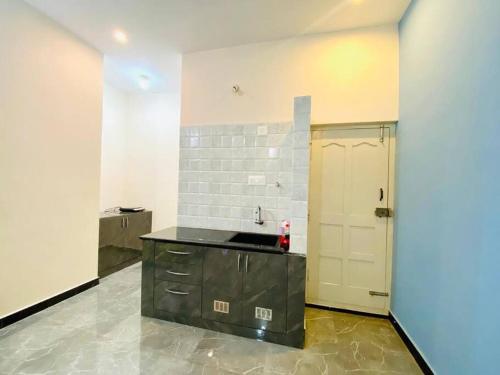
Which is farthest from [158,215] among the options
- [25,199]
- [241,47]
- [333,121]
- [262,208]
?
[333,121]

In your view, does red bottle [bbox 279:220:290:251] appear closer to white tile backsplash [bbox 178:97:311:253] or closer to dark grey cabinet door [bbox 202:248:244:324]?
white tile backsplash [bbox 178:97:311:253]

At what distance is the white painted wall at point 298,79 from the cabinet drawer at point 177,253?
5.04 ft

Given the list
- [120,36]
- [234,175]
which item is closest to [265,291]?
[234,175]

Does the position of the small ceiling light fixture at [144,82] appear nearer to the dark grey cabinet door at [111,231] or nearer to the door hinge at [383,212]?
the dark grey cabinet door at [111,231]

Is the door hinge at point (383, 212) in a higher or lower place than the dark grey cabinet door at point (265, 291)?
higher

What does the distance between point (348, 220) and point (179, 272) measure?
6.08 ft

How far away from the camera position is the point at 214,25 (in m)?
2.56

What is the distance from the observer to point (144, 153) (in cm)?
455

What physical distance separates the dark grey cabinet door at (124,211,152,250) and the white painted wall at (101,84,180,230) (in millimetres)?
156

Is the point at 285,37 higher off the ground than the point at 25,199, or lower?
higher

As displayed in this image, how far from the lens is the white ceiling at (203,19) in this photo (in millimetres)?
2270

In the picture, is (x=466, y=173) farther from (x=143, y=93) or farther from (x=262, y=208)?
(x=143, y=93)

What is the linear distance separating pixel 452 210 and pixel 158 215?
4191 mm

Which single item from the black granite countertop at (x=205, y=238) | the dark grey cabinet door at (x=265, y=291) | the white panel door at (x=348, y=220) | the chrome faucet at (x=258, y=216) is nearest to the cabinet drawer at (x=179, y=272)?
the black granite countertop at (x=205, y=238)
